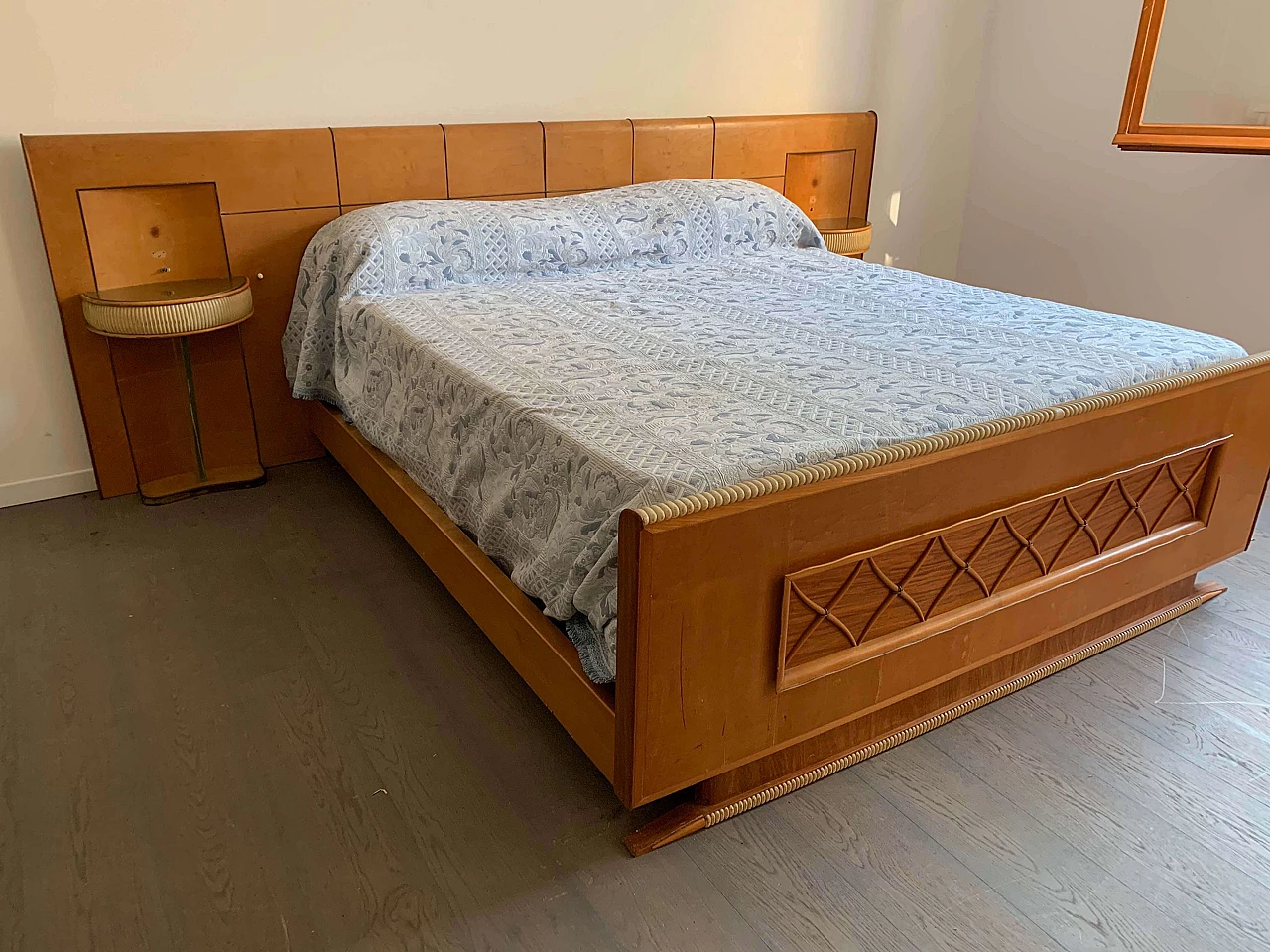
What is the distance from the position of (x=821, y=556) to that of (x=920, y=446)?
245mm

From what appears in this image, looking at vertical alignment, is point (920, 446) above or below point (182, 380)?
above

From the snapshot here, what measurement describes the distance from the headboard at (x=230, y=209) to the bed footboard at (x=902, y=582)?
2.01 metres

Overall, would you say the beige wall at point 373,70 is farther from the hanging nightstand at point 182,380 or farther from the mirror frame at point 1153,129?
the mirror frame at point 1153,129

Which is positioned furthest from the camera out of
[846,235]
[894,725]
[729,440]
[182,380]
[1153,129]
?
[846,235]

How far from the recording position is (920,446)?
1489 mm

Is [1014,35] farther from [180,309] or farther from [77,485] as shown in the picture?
[77,485]

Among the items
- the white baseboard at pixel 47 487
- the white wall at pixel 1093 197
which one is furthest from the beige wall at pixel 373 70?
the white wall at pixel 1093 197

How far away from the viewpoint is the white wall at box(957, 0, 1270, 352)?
3.26m

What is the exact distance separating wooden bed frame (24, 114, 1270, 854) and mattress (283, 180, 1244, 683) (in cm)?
11

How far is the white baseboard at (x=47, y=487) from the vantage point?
8.83ft

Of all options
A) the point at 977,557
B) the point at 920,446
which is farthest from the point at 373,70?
the point at 977,557

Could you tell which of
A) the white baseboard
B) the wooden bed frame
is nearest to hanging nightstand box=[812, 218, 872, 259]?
the wooden bed frame

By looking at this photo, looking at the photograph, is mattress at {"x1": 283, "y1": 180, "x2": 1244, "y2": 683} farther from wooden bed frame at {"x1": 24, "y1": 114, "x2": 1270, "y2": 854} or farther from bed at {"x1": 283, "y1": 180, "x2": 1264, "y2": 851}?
wooden bed frame at {"x1": 24, "y1": 114, "x2": 1270, "y2": 854}

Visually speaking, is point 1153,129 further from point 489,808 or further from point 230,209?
point 489,808
